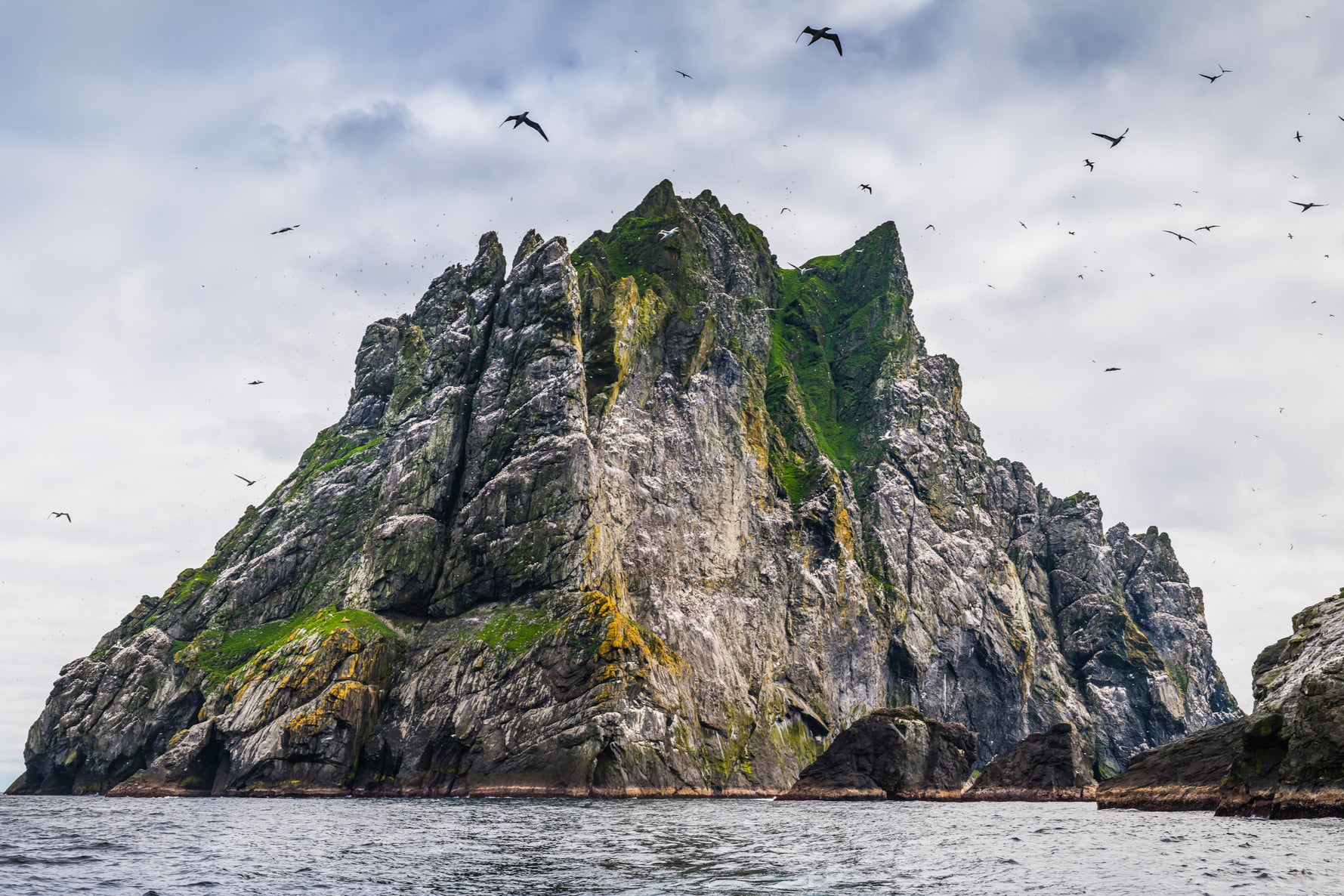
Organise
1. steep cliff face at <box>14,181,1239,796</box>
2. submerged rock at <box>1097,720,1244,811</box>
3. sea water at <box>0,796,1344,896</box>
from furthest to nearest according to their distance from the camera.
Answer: steep cliff face at <box>14,181,1239,796</box>, submerged rock at <box>1097,720,1244,811</box>, sea water at <box>0,796,1344,896</box>

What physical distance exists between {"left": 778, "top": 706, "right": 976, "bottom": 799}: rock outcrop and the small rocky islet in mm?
425

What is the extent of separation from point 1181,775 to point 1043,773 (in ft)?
156

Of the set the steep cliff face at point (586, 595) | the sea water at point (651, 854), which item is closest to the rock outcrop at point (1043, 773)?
the steep cliff face at point (586, 595)

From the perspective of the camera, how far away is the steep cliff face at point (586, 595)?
102m

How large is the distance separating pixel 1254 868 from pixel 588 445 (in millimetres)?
98625

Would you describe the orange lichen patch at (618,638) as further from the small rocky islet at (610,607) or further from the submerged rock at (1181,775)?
the submerged rock at (1181,775)

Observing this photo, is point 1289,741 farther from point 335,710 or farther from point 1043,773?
point 335,710

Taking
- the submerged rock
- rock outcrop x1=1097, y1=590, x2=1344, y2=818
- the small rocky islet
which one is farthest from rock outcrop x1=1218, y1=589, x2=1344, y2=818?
the submerged rock

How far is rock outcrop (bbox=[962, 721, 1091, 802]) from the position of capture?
10994 centimetres

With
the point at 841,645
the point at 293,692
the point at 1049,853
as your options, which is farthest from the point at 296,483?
the point at 1049,853

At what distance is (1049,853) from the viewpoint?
3866 centimetres

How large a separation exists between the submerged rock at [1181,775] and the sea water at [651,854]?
11.7 ft

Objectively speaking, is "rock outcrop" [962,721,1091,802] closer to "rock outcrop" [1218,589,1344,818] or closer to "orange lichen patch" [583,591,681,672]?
"orange lichen patch" [583,591,681,672]

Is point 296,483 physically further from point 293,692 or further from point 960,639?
point 960,639
